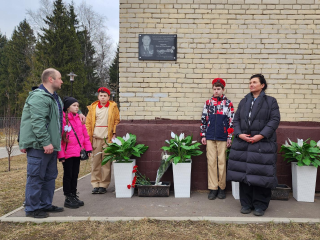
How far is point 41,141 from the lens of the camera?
3.39 metres

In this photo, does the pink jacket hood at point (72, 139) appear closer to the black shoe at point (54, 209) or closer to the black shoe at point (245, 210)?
the black shoe at point (54, 209)

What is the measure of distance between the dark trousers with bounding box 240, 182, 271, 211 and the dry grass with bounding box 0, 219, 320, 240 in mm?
404

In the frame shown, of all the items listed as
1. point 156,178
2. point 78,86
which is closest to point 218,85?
point 156,178

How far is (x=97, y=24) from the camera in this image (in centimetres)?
3134

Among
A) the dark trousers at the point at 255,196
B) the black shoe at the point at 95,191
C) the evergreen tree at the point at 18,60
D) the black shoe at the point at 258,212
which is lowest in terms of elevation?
the black shoe at the point at 95,191

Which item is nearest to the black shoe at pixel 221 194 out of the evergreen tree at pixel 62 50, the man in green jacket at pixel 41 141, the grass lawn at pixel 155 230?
the grass lawn at pixel 155 230

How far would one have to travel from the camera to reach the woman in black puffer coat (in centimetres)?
351

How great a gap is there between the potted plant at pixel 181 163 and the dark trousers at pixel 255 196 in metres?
0.95

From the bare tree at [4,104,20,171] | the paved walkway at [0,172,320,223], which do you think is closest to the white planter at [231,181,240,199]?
the paved walkway at [0,172,320,223]

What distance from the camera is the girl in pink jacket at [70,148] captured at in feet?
12.9

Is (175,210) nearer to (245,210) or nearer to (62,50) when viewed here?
(245,210)

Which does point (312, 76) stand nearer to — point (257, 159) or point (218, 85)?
point (218, 85)

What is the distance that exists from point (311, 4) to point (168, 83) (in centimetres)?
302

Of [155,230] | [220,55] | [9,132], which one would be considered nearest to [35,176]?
[155,230]
